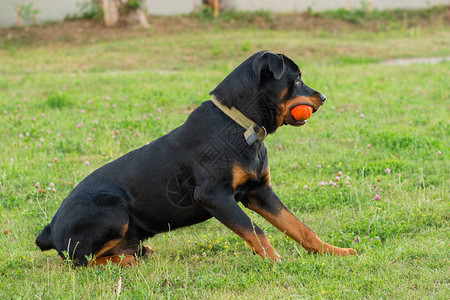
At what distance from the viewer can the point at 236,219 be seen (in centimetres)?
410

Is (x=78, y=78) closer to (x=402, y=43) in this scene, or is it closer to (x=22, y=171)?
(x=22, y=171)

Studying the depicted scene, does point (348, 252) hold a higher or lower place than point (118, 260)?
higher

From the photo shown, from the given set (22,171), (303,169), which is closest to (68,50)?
(22,171)

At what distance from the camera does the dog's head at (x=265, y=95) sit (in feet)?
14.2

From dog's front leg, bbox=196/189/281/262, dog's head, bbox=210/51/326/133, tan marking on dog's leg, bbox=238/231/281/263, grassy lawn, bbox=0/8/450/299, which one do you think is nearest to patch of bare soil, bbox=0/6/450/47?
grassy lawn, bbox=0/8/450/299

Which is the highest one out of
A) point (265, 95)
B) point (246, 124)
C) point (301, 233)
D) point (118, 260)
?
point (265, 95)

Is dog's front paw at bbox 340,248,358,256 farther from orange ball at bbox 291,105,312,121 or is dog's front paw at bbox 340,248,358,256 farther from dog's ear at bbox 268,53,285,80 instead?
dog's ear at bbox 268,53,285,80

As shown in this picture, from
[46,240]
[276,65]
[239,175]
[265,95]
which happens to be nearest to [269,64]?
[276,65]

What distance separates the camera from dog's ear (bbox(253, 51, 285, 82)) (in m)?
4.17

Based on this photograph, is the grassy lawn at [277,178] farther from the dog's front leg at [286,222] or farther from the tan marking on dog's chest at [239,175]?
the tan marking on dog's chest at [239,175]

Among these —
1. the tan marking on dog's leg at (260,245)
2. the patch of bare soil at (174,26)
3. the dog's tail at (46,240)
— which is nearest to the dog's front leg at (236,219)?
the tan marking on dog's leg at (260,245)

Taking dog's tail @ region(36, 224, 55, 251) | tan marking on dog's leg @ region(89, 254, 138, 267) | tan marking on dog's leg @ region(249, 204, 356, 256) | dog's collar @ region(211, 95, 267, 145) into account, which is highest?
dog's collar @ region(211, 95, 267, 145)

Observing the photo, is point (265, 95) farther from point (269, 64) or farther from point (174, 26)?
point (174, 26)

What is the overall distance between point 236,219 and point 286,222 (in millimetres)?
514
